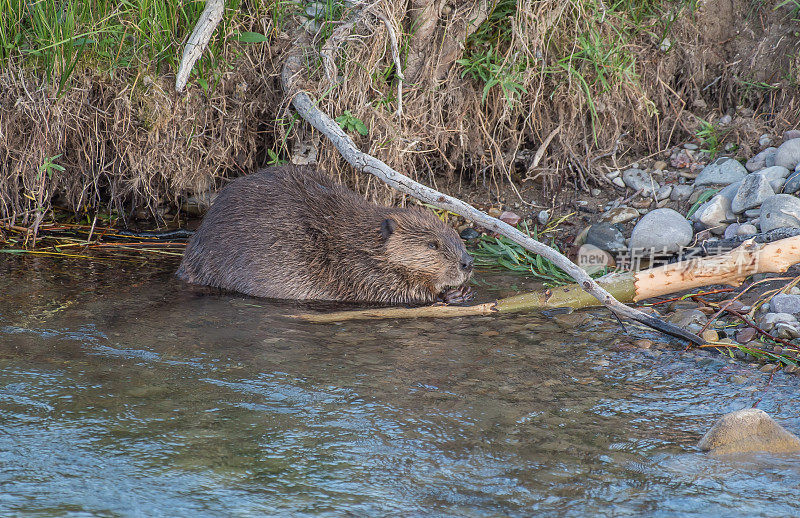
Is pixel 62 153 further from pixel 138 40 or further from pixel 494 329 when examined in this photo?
pixel 494 329

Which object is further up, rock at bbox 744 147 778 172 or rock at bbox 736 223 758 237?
rock at bbox 744 147 778 172

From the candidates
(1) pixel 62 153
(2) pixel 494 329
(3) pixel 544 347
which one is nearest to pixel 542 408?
(3) pixel 544 347

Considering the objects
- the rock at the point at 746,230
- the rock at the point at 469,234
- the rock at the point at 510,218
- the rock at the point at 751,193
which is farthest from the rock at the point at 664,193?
the rock at the point at 469,234

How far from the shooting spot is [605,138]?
18.4 feet

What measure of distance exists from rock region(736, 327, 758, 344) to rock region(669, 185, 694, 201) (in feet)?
5.41

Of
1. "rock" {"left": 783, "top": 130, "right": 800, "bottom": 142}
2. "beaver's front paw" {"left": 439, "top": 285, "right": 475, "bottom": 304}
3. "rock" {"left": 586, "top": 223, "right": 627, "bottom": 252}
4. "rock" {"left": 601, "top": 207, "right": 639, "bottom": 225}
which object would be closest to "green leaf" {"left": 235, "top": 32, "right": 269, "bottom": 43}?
"beaver's front paw" {"left": 439, "top": 285, "right": 475, "bottom": 304}

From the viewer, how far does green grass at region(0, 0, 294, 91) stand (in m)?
4.54

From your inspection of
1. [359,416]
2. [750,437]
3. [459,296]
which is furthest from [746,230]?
[359,416]

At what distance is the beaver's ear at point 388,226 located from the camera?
4629mm

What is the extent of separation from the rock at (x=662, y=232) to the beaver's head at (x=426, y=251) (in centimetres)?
107

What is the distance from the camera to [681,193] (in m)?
5.21

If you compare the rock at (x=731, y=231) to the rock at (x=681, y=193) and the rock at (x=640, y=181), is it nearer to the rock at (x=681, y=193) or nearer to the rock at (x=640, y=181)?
the rock at (x=681, y=193)

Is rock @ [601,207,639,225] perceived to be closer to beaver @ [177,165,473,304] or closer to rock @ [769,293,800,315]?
beaver @ [177,165,473,304]

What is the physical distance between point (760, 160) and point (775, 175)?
34 centimetres
